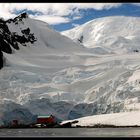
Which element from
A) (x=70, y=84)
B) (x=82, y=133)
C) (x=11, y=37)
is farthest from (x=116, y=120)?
(x=11, y=37)

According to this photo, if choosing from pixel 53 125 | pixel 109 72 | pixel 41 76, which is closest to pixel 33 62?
pixel 41 76

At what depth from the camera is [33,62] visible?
10538cm

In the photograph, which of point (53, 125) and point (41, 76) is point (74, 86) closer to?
point (41, 76)

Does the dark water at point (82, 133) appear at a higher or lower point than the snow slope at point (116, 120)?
higher

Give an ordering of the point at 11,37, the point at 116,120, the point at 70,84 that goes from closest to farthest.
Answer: the point at 116,120
the point at 70,84
the point at 11,37

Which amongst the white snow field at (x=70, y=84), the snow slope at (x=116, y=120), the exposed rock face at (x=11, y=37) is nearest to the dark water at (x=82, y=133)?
the snow slope at (x=116, y=120)

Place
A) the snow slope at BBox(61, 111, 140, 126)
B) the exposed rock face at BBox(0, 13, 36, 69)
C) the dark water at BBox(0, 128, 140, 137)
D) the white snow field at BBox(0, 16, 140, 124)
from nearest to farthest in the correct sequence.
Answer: the dark water at BBox(0, 128, 140, 137), the snow slope at BBox(61, 111, 140, 126), the white snow field at BBox(0, 16, 140, 124), the exposed rock face at BBox(0, 13, 36, 69)

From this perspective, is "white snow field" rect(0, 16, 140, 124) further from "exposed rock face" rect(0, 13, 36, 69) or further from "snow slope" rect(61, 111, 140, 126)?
"snow slope" rect(61, 111, 140, 126)

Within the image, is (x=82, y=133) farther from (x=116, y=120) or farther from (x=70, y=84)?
(x=70, y=84)

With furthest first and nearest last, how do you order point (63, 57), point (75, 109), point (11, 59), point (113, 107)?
point (63, 57) → point (11, 59) → point (75, 109) → point (113, 107)

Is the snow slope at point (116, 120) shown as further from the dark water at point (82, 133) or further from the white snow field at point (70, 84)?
the dark water at point (82, 133)

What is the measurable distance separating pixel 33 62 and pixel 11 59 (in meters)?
7.47

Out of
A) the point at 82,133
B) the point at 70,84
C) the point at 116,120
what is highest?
the point at 70,84

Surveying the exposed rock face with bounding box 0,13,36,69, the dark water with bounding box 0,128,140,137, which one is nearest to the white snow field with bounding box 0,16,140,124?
the exposed rock face with bounding box 0,13,36,69
